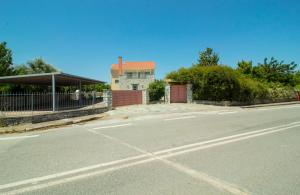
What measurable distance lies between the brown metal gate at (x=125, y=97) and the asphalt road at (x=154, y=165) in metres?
12.5

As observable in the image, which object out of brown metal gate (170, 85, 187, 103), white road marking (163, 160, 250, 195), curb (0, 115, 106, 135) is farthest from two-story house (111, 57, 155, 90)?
white road marking (163, 160, 250, 195)

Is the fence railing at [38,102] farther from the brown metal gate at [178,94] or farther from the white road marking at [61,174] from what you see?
the white road marking at [61,174]

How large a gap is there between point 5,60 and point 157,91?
22.1m

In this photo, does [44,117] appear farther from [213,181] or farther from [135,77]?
[135,77]

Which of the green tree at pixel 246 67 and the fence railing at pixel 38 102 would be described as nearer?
the fence railing at pixel 38 102

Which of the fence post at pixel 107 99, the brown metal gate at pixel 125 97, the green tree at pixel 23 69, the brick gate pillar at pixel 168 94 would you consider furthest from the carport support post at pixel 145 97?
the green tree at pixel 23 69

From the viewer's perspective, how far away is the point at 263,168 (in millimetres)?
4906

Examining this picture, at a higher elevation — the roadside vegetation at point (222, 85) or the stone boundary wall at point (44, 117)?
the roadside vegetation at point (222, 85)

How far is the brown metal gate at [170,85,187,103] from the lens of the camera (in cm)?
2517

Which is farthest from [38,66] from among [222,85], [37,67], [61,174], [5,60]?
[61,174]

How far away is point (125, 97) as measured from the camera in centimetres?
2186

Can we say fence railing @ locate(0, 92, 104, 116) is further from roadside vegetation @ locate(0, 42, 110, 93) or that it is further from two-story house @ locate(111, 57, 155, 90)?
two-story house @ locate(111, 57, 155, 90)

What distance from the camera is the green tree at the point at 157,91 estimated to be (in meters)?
26.1

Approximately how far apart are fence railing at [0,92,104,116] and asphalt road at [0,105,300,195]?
701cm
